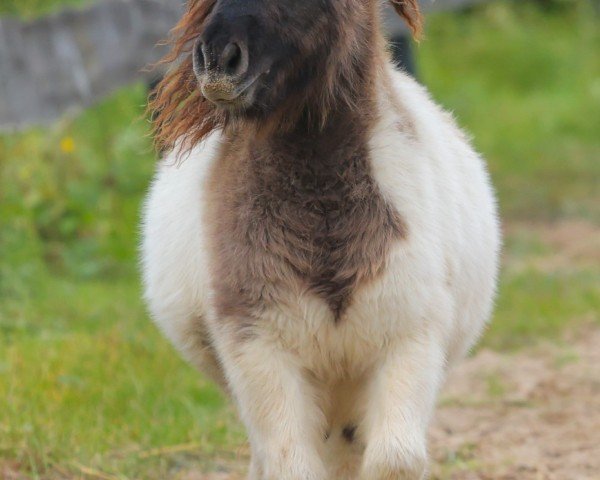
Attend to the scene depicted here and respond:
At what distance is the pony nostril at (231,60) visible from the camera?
3.73m

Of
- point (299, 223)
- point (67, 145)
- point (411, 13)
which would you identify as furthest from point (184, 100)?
point (67, 145)

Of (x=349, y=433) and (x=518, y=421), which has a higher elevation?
(x=349, y=433)

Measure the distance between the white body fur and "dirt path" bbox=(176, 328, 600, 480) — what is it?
1062 millimetres

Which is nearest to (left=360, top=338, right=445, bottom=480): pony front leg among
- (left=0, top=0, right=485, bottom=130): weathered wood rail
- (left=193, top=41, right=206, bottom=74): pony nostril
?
(left=193, top=41, right=206, bottom=74): pony nostril

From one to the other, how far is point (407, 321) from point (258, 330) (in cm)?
49

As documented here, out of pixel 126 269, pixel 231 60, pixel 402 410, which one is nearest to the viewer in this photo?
pixel 231 60

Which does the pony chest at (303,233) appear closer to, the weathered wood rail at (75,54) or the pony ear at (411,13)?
the pony ear at (411,13)

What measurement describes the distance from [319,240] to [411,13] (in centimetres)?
102

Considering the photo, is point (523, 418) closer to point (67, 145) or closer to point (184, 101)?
point (184, 101)

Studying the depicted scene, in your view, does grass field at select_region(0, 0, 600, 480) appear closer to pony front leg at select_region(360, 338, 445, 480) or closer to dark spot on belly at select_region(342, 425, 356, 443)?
dark spot on belly at select_region(342, 425, 356, 443)

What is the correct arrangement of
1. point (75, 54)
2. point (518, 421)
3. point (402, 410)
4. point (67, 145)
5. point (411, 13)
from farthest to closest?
point (67, 145) → point (75, 54) → point (518, 421) → point (411, 13) → point (402, 410)

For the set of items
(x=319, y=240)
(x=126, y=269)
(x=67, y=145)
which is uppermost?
(x=319, y=240)

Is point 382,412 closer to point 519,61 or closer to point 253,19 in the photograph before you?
point 253,19

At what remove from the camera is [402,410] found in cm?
406
